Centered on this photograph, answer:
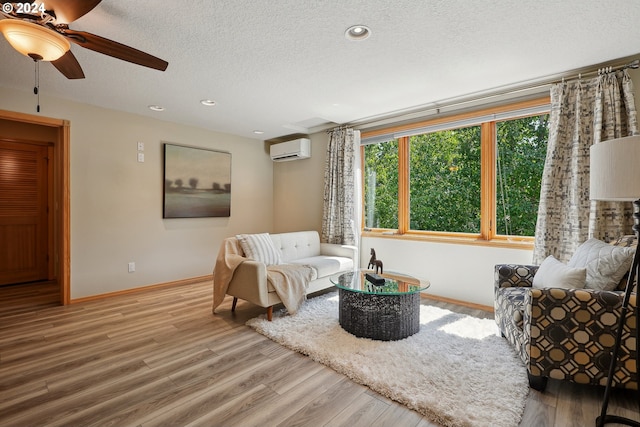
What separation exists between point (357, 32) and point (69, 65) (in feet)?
6.65

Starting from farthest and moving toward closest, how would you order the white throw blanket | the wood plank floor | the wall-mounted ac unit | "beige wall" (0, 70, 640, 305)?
the wall-mounted ac unit
"beige wall" (0, 70, 640, 305)
the white throw blanket
the wood plank floor

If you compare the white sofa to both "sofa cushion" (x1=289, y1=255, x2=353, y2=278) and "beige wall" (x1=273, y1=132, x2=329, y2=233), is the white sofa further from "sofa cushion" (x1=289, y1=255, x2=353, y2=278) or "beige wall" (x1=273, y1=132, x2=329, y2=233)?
"beige wall" (x1=273, y1=132, x2=329, y2=233)

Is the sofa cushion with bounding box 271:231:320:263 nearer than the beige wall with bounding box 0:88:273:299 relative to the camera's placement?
No

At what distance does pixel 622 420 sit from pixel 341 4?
110 inches

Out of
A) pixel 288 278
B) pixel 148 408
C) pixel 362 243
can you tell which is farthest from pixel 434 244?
pixel 148 408

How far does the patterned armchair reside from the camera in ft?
5.80

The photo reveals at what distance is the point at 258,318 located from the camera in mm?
3129

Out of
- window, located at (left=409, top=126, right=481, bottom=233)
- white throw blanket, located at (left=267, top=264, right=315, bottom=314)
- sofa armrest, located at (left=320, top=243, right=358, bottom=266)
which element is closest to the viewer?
white throw blanket, located at (left=267, top=264, right=315, bottom=314)

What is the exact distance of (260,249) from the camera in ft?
11.5

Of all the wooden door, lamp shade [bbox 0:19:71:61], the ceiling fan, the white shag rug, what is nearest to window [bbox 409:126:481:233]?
the white shag rug

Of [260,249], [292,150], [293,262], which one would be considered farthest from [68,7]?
[292,150]

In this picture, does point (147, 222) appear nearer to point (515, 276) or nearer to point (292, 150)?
point (292, 150)

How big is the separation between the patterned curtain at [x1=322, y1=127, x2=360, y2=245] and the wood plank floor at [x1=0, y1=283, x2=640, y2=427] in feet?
6.94

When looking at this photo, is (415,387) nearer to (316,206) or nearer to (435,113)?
(435,113)
